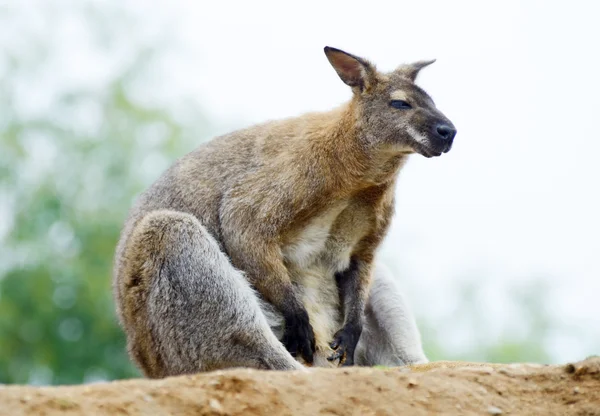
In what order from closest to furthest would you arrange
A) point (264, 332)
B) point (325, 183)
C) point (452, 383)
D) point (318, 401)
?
1. point (318, 401)
2. point (452, 383)
3. point (264, 332)
4. point (325, 183)

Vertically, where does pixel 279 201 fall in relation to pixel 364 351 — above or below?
above

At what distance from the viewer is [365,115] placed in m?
9.88

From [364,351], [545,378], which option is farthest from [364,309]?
[545,378]

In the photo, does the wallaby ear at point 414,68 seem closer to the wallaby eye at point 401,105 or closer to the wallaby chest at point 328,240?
the wallaby eye at point 401,105

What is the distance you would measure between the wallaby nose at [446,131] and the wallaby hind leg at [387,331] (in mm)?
1963

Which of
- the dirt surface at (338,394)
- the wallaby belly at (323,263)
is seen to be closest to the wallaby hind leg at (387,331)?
the wallaby belly at (323,263)

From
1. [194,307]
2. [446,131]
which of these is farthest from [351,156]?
[194,307]

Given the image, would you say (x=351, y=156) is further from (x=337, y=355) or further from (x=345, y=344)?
(x=337, y=355)

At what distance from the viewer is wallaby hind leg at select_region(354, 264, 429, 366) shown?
10078 mm

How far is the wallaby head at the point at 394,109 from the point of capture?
9.49 m

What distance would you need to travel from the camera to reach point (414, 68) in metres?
10.4

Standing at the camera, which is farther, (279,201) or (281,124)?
(281,124)

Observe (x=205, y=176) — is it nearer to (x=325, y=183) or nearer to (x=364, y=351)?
(x=325, y=183)

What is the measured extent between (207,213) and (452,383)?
350 cm
